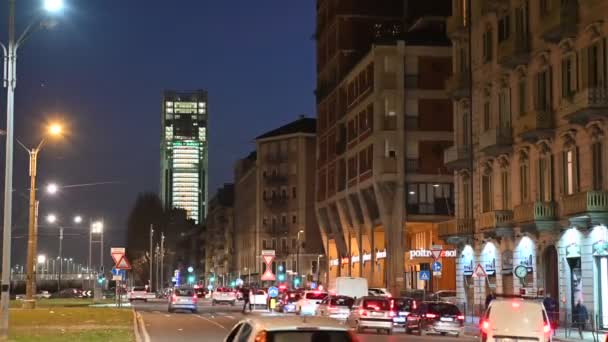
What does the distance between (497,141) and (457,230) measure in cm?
789

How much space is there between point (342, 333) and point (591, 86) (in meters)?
31.9

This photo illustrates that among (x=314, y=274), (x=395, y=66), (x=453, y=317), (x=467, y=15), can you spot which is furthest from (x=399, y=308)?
(x=314, y=274)

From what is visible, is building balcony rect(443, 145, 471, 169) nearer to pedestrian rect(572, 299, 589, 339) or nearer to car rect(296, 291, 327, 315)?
car rect(296, 291, 327, 315)

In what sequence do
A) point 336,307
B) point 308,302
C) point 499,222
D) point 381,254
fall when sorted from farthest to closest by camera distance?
point 381,254 < point 308,302 < point 499,222 < point 336,307

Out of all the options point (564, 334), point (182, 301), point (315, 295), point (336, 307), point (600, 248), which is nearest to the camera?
point (564, 334)

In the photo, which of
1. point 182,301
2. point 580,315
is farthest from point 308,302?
point 580,315

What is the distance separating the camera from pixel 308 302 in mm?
54719

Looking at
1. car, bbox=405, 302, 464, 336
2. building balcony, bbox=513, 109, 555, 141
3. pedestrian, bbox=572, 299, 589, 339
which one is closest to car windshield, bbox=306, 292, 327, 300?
building balcony, bbox=513, 109, 555, 141

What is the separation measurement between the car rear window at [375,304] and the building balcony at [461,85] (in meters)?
21.6

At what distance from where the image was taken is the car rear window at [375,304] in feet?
133

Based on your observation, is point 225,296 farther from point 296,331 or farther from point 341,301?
point 296,331

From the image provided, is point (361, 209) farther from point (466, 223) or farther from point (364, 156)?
point (466, 223)

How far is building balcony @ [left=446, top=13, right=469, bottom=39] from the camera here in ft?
200

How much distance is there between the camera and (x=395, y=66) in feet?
256
